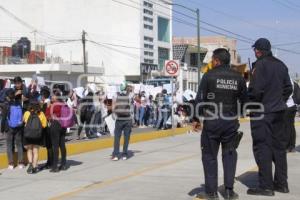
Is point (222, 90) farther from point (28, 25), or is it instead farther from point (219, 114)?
point (28, 25)

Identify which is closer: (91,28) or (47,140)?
(47,140)

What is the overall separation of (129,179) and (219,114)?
318 centimetres

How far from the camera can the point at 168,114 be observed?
24.1 meters

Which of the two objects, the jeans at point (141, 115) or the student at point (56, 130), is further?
the jeans at point (141, 115)

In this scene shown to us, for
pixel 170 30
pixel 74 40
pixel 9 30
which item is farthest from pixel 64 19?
pixel 170 30

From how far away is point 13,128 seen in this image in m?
12.3

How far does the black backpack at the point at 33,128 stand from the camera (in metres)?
11.7

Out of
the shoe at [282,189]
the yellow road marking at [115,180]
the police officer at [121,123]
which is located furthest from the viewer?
the police officer at [121,123]

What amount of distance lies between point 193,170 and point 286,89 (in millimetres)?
3566

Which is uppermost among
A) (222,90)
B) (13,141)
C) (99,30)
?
(99,30)

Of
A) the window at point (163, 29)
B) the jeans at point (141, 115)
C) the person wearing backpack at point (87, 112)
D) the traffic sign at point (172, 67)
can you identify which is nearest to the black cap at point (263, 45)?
the person wearing backpack at point (87, 112)

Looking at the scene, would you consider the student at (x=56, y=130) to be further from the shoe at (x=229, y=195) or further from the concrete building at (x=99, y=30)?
the concrete building at (x=99, y=30)

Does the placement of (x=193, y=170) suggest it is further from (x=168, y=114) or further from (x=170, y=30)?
(x=170, y=30)

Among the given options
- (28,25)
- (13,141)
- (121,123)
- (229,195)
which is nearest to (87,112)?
(121,123)
